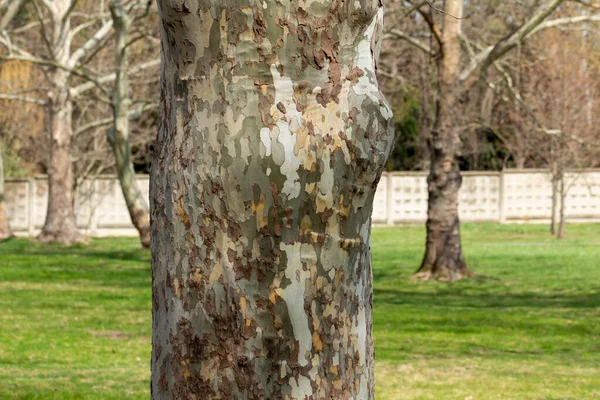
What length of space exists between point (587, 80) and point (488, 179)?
4.83 m

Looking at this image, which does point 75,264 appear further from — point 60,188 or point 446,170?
point 446,170

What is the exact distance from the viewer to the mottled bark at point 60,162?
2719cm

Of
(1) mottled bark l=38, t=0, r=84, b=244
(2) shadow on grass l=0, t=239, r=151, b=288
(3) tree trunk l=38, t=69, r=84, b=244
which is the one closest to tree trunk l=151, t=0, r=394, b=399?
(2) shadow on grass l=0, t=239, r=151, b=288

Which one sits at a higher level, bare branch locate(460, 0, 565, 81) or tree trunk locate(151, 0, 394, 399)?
bare branch locate(460, 0, 565, 81)

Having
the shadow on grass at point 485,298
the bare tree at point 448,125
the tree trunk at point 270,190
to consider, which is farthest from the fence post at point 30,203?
the tree trunk at point 270,190

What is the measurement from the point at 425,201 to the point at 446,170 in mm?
17881

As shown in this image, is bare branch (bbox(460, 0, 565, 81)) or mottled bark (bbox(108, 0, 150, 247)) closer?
bare branch (bbox(460, 0, 565, 81))

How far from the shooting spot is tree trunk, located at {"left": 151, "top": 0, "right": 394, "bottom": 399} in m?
3.67

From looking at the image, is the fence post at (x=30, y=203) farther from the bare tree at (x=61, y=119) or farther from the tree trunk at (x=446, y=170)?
the tree trunk at (x=446, y=170)

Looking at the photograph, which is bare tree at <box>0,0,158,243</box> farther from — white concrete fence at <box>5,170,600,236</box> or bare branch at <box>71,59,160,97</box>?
white concrete fence at <box>5,170,600,236</box>

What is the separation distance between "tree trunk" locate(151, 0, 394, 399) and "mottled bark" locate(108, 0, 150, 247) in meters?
18.3

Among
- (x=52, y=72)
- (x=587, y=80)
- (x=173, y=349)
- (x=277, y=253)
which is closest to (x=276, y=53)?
(x=277, y=253)

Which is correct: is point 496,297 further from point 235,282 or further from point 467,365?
point 235,282

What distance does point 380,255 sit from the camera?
24812 mm
